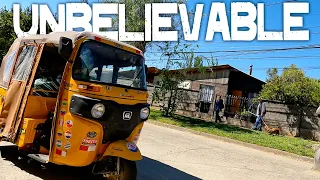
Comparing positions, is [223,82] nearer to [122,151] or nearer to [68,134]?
[122,151]

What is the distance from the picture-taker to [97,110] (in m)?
4.32

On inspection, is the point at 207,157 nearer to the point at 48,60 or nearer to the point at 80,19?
the point at 48,60

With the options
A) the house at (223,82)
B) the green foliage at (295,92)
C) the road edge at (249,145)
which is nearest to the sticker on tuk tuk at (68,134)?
the road edge at (249,145)

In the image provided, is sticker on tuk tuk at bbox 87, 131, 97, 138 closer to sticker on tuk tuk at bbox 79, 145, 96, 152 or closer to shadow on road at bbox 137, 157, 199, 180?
sticker on tuk tuk at bbox 79, 145, 96, 152

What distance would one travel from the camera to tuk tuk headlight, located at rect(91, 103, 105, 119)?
14.1 ft

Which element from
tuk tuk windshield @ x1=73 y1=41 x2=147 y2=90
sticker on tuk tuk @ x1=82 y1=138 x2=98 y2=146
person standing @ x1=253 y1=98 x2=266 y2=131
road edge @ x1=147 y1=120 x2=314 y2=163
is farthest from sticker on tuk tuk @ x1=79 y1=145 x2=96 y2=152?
person standing @ x1=253 y1=98 x2=266 y2=131

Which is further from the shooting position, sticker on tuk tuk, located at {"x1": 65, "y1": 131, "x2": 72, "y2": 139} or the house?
the house

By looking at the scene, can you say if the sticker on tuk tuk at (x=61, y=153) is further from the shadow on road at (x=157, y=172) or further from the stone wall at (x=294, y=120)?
the stone wall at (x=294, y=120)

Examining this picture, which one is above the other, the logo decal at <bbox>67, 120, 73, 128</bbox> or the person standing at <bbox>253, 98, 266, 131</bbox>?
the logo decal at <bbox>67, 120, 73, 128</bbox>

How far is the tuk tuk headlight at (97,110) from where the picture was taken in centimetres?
430

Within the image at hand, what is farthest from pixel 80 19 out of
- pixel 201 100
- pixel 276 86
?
pixel 276 86

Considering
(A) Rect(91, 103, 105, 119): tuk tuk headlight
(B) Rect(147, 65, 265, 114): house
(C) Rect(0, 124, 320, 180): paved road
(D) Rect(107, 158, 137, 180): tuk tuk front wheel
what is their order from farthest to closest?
(B) Rect(147, 65, 265, 114): house < (C) Rect(0, 124, 320, 180): paved road < (D) Rect(107, 158, 137, 180): tuk tuk front wheel < (A) Rect(91, 103, 105, 119): tuk tuk headlight

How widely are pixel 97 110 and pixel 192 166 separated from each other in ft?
11.6

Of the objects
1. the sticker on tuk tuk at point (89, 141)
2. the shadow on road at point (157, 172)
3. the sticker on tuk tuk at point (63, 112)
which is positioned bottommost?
the shadow on road at point (157, 172)
